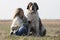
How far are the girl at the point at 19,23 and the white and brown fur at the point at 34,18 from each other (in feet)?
0.88

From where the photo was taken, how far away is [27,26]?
1521cm

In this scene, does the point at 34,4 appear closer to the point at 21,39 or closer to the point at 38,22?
the point at 38,22

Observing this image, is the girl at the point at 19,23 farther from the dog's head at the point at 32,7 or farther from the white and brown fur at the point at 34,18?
the dog's head at the point at 32,7

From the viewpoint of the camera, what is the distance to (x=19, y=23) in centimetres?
1537

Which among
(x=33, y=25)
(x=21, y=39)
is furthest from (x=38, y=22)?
(x=21, y=39)

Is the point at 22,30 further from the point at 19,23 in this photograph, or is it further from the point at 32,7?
the point at 32,7

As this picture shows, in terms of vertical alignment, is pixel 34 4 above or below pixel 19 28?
above

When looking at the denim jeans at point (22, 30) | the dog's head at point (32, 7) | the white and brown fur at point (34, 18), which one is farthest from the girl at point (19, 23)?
the dog's head at point (32, 7)

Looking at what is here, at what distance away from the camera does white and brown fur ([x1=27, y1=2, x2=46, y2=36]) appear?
15.1 m

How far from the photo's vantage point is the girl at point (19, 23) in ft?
49.0

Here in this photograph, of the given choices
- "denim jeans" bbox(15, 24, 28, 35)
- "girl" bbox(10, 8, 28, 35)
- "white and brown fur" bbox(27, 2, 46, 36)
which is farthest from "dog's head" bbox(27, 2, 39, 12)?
"denim jeans" bbox(15, 24, 28, 35)

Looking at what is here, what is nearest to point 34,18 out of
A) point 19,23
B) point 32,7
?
point 32,7

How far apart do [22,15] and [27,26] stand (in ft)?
1.73

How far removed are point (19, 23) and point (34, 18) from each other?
686 mm
